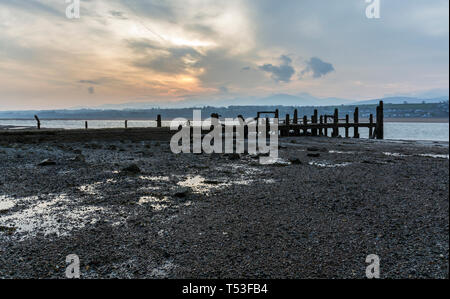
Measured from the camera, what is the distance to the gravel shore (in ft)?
14.7

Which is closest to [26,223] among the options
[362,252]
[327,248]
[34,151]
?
[327,248]

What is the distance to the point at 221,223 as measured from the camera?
617cm

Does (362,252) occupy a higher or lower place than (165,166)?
lower

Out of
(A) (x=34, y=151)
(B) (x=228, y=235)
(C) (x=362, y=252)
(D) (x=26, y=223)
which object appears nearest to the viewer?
(C) (x=362, y=252)

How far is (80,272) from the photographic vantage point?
4.23 m

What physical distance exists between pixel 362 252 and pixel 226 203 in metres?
3.51

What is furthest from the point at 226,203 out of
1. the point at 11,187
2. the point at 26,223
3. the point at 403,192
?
the point at 11,187

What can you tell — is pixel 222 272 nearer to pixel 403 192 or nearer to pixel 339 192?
pixel 339 192

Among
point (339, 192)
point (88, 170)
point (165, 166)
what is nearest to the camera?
point (339, 192)

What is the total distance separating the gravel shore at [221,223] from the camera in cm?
448

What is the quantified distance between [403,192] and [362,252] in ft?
15.8

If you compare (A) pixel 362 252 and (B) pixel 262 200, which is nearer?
(A) pixel 362 252
